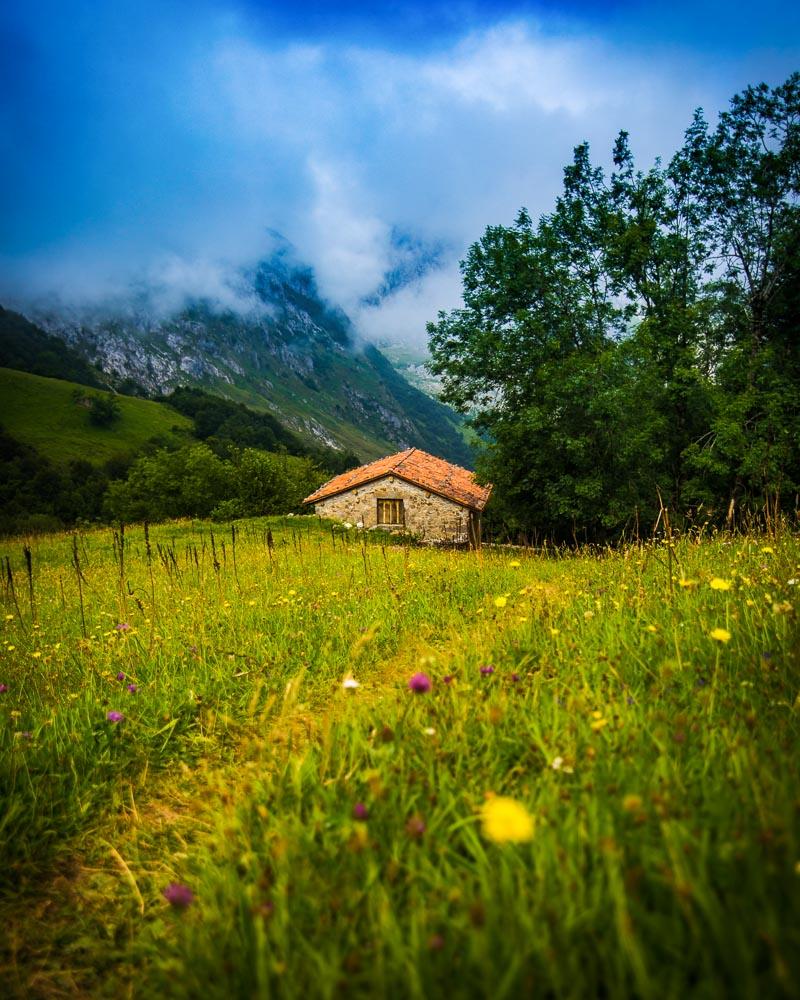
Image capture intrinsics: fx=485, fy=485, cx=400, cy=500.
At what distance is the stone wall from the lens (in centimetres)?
3916

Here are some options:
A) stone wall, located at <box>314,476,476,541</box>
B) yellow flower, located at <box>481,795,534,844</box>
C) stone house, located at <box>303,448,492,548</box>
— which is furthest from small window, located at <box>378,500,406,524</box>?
yellow flower, located at <box>481,795,534,844</box>

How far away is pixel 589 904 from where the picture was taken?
1315 millimetres

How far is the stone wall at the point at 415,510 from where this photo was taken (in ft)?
128

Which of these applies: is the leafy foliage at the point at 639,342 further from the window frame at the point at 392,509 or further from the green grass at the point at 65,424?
the green grass at the point at 65,424

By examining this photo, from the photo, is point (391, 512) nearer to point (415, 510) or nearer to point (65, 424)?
point (415, 510)

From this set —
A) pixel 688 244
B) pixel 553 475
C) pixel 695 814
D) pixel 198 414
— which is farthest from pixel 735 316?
pixel 198 414

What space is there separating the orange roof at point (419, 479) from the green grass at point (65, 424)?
8396 cm

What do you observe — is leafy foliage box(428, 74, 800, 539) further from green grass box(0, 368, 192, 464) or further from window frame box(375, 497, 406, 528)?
green grass box(0, 368, 192, 464)

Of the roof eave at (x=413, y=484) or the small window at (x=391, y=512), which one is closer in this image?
the roof eave at (x=413, y=484)

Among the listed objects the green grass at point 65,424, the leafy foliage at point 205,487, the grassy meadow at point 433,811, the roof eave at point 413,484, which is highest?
the green grass at point 65,424

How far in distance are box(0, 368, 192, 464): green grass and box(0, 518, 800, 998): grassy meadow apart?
4652 inches

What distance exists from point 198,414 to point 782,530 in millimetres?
159075

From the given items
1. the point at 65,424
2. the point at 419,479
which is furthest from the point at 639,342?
the point at 65,424

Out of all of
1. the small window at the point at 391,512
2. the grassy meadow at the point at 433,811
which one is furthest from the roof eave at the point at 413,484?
the grassy meadow at the point at 433,811
